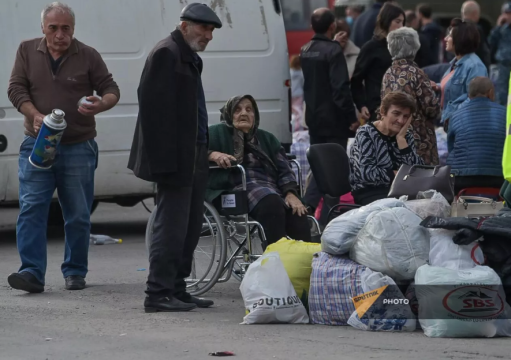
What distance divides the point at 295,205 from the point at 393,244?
58.9 inches

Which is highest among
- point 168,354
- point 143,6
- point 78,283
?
point 143,6

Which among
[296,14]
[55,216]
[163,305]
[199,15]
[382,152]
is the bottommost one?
[55,216]

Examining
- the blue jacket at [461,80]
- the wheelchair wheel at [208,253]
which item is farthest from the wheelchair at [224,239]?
the blue jacket at [461,80]

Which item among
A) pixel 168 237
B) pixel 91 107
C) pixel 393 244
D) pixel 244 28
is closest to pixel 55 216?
pixel 244 28

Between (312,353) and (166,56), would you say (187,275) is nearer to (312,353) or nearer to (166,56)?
(166,56)

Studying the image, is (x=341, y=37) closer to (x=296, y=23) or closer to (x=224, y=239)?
(x=224, y=239)

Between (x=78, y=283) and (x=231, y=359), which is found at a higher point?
(x=231, y=359)

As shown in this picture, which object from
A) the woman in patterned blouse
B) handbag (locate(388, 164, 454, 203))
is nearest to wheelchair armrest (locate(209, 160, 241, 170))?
handbag (locate(388, 164, 454, 203))

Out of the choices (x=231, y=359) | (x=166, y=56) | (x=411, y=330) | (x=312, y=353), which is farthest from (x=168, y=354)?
(x=166, y=56)

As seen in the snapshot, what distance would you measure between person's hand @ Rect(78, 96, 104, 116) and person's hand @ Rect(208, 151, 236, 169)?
2.64 ft

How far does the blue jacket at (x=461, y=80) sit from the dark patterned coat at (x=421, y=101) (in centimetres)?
43

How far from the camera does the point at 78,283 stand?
778 cm

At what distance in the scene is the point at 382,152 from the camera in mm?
7949

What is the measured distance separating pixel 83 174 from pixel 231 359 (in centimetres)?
283
